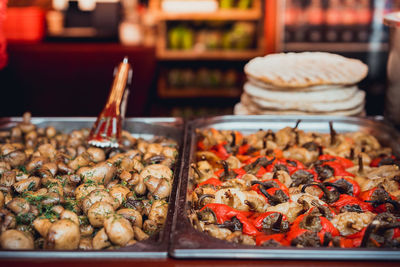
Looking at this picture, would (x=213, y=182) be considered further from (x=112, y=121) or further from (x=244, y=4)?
(x=244, y=4)

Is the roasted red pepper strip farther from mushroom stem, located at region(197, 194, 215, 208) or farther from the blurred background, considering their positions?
the blurred background

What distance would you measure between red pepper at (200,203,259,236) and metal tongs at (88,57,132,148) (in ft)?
2.86

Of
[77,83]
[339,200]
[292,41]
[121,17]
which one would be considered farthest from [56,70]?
[339,200]

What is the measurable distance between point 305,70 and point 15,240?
207cm

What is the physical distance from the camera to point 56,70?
5234 mm

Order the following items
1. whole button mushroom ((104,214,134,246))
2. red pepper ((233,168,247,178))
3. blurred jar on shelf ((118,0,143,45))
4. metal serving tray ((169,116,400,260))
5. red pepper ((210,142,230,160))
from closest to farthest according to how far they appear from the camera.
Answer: metal serving tray ((169,116,400,260)) → whole button mushroom ((104,214,134,246)) → red pepper ((233,168,247,178)) → red pepper ((210,142,230,160)) → blurred jar on shelf ((118,0,143,45))

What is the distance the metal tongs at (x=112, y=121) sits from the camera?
2350 millimetres

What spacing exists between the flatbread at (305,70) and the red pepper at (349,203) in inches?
40.9

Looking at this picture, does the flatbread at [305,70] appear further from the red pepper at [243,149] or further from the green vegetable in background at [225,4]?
the green vegetable in background at [225,4]

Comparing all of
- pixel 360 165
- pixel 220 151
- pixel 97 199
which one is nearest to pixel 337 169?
pixel 360 165

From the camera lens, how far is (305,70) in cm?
285

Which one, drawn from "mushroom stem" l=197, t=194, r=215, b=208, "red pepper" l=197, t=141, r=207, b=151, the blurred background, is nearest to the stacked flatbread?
"red pepper" l=197, t=141, r=207, b=151

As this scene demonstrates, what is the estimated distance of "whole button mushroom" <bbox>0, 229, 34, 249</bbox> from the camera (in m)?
1.37

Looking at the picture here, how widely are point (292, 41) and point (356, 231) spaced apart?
4.54 metres
